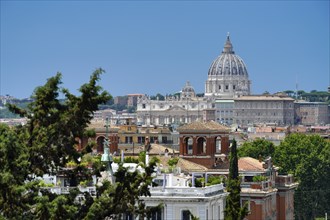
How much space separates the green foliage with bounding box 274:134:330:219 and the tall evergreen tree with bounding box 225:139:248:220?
37.0 meters

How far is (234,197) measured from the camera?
61.0m

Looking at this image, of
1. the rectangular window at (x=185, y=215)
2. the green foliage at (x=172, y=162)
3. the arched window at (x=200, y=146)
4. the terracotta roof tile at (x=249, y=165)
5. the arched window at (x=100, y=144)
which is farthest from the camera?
the arched window at (x=100, y=144)

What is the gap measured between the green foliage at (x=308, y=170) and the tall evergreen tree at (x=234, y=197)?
36963mm

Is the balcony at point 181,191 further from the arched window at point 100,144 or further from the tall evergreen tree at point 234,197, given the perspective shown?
the arched window at point 100,144

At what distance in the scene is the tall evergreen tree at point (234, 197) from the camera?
56875mm

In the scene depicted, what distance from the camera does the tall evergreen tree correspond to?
56.9 m

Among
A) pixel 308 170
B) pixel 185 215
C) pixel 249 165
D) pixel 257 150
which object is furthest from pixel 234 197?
pixel 257 150

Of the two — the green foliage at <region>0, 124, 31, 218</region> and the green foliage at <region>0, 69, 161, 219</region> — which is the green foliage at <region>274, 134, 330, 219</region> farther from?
the green foliage at <region>0, 124, 31, 218</region>

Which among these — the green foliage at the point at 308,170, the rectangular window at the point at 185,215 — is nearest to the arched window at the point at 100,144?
the green foliage at the point at 308,170

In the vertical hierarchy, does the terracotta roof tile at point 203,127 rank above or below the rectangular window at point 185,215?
above

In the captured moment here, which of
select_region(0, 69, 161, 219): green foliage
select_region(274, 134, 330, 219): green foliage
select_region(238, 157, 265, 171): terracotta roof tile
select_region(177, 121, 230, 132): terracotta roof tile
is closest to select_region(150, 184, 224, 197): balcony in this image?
select_region(0, 69, 161, 219): green foliage

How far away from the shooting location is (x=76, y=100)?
4250 cm

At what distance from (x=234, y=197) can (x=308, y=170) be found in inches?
2113

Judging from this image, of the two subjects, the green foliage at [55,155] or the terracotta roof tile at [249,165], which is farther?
the terracotta roof tile at [249,165]
